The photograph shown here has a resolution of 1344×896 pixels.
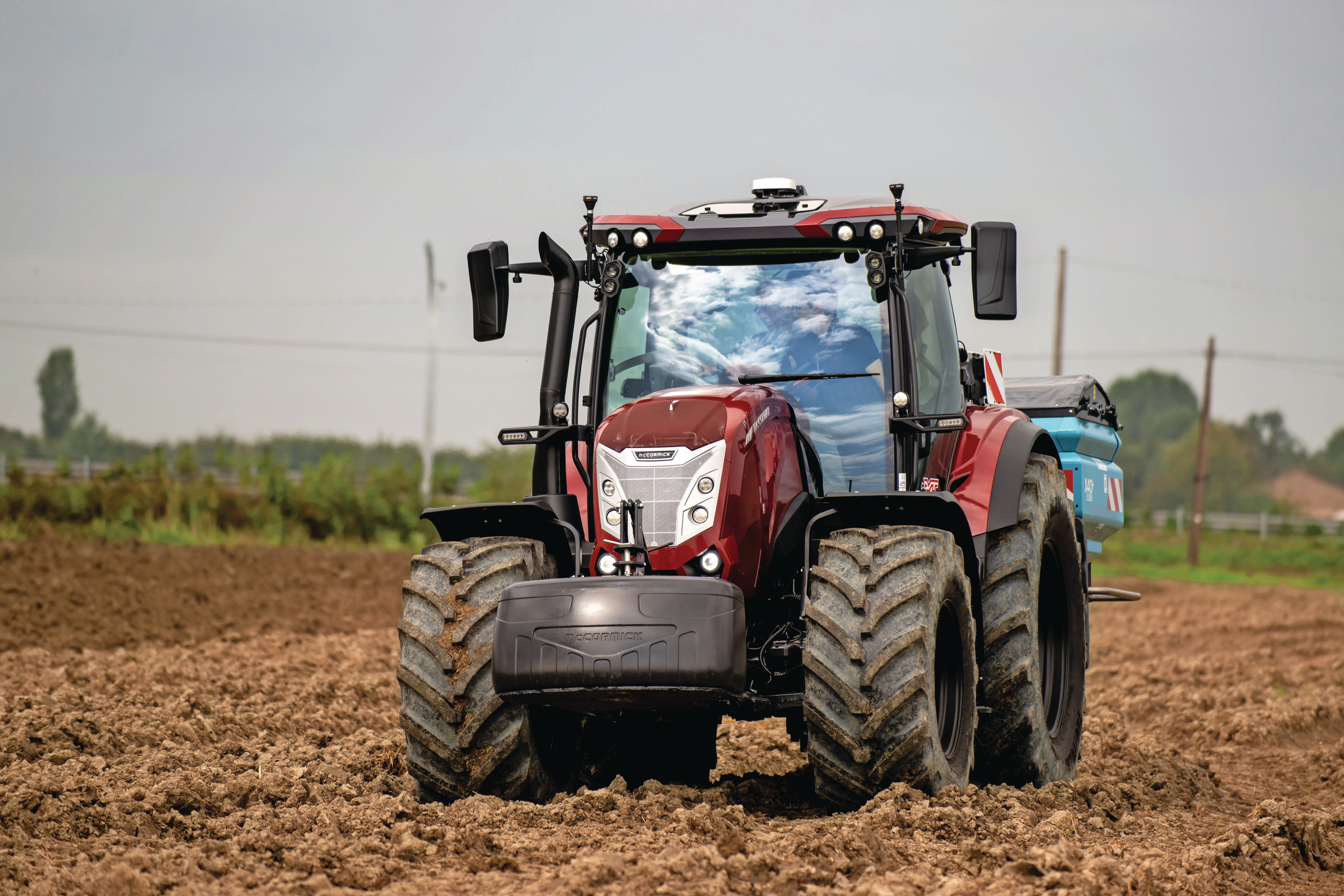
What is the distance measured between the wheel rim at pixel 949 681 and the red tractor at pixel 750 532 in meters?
0.02

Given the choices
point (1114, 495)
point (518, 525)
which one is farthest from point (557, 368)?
point (1114, 495)

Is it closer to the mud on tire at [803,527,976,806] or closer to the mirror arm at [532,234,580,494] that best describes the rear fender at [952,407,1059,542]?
the mud on tire at [803,527,976,806]

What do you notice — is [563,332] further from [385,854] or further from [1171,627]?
[1171,627]

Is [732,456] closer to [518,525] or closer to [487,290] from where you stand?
[518,525]

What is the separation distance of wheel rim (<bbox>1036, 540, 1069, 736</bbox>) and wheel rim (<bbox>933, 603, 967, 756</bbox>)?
6.03 feet

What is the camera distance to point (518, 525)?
662 cm

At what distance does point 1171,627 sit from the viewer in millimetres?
21016

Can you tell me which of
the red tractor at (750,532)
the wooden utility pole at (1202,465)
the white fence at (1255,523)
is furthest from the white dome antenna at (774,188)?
the white fence at (1255,523)

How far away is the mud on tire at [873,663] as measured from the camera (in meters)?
5.75

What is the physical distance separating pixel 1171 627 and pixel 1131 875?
54.9 feet

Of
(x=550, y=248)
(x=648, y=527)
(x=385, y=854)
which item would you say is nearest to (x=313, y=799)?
(x=385, y=854)

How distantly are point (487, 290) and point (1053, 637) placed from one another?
3906mm

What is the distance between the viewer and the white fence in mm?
56219

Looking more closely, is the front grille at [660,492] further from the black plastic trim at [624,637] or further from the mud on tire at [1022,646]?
the mud on tire at [1022,646]
